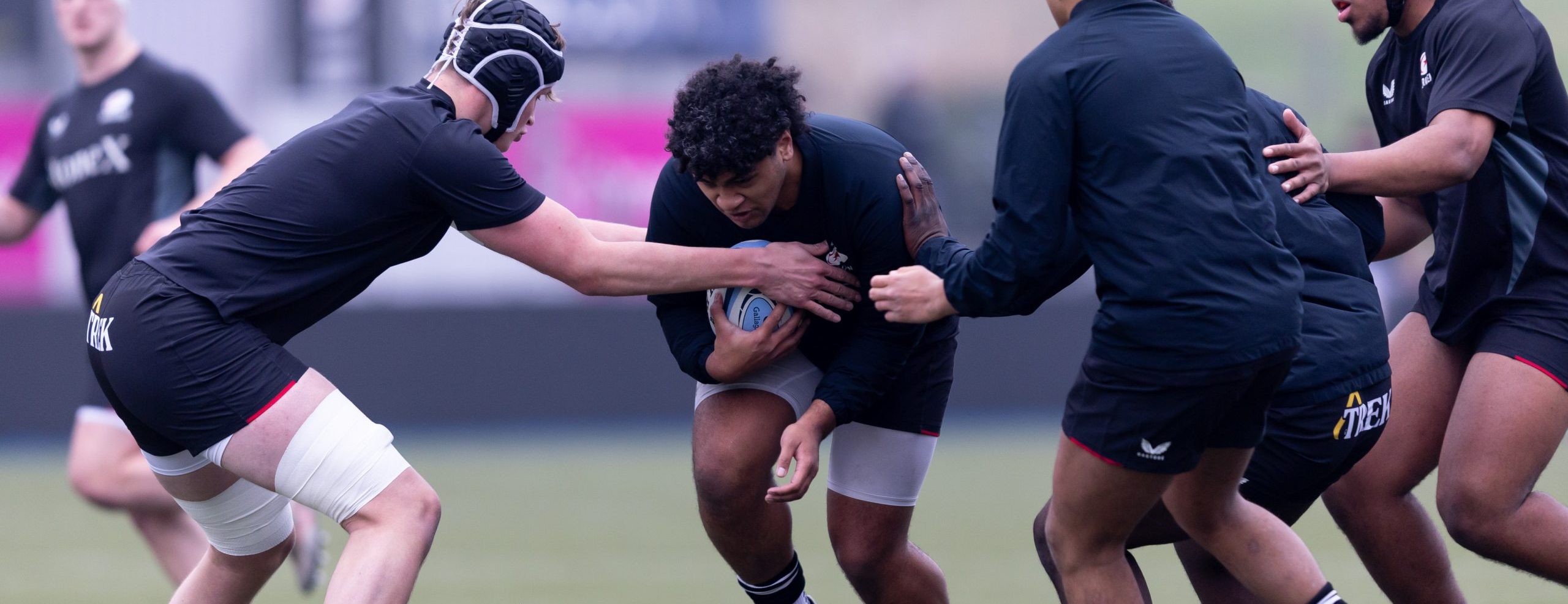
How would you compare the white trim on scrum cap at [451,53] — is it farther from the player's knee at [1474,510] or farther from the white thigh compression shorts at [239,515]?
the player's knee at [1474,510]

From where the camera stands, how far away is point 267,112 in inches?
594

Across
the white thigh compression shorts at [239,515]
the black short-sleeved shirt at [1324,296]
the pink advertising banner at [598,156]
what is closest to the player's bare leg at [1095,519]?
the black short-sleeved shirt at [1324,296]

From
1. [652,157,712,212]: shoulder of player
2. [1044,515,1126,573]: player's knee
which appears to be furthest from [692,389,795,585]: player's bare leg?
[1044,515,1126,573]: player's knee

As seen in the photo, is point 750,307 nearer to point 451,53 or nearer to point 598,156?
point 451,53

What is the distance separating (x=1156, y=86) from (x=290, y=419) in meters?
2.34

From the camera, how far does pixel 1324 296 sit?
4.29m

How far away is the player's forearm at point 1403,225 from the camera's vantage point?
5.11 m

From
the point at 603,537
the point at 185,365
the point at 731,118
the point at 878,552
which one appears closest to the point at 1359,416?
the point at 878,552

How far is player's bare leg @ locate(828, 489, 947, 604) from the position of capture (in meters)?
4.84

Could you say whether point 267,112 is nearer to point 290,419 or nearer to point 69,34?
point 69,34

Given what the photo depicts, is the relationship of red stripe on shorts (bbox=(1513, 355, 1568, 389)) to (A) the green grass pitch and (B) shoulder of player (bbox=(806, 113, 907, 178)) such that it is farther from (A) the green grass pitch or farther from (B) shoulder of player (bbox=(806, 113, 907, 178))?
(A) the green grass pitch

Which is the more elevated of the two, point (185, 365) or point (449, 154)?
point (449, 154)

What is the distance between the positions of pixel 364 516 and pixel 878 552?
160cm

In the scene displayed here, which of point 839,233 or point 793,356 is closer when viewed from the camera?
point 839,233
